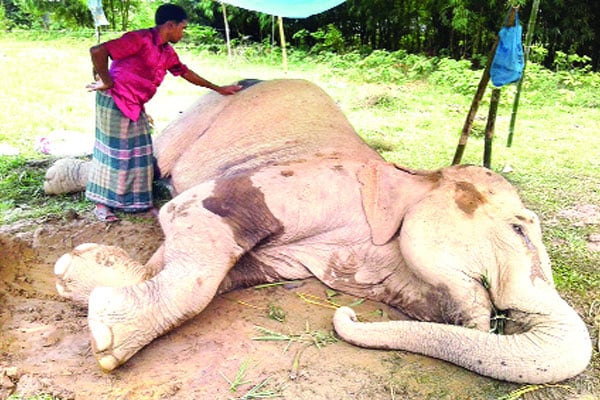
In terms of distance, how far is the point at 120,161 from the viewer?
148 inches

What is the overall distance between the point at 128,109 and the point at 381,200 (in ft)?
5.79

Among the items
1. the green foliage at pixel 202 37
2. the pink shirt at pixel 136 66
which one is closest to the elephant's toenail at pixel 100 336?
the pink shirt at pixel 136 66

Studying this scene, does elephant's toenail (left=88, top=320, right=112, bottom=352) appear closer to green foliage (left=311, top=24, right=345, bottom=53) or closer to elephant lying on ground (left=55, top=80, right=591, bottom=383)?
elephant lying on ground (left=55, top=80, right=591, bottom=383)

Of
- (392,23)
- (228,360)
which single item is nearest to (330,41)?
(392,23)

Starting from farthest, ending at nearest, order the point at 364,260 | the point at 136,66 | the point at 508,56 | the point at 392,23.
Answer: the point at 392,23
the point at 508,56
the point at 136,66
the point at 364,260

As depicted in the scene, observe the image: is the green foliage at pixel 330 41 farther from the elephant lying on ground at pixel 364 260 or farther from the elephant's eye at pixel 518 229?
the elephant's eye at pixel 518 229

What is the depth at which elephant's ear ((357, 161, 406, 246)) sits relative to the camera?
9.18ft

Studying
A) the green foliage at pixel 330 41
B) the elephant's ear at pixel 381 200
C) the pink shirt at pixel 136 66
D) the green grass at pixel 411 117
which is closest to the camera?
the elephant's ear at pixel 381 200

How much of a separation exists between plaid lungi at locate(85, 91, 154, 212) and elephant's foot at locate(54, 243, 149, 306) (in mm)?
1259

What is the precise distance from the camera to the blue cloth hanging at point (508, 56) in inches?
167

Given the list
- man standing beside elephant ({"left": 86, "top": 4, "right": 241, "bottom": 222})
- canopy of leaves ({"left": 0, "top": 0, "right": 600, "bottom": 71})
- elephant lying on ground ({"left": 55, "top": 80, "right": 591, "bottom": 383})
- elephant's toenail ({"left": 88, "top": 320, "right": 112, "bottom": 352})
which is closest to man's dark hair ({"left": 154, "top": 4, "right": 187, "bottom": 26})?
man standing beside elephant ({"left": 86, "top": 4, "right": 241, "bottom": 222})

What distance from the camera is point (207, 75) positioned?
970cm

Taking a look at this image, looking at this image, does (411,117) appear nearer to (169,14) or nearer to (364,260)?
(169,14)

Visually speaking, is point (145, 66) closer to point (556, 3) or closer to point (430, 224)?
point (430, 224)
